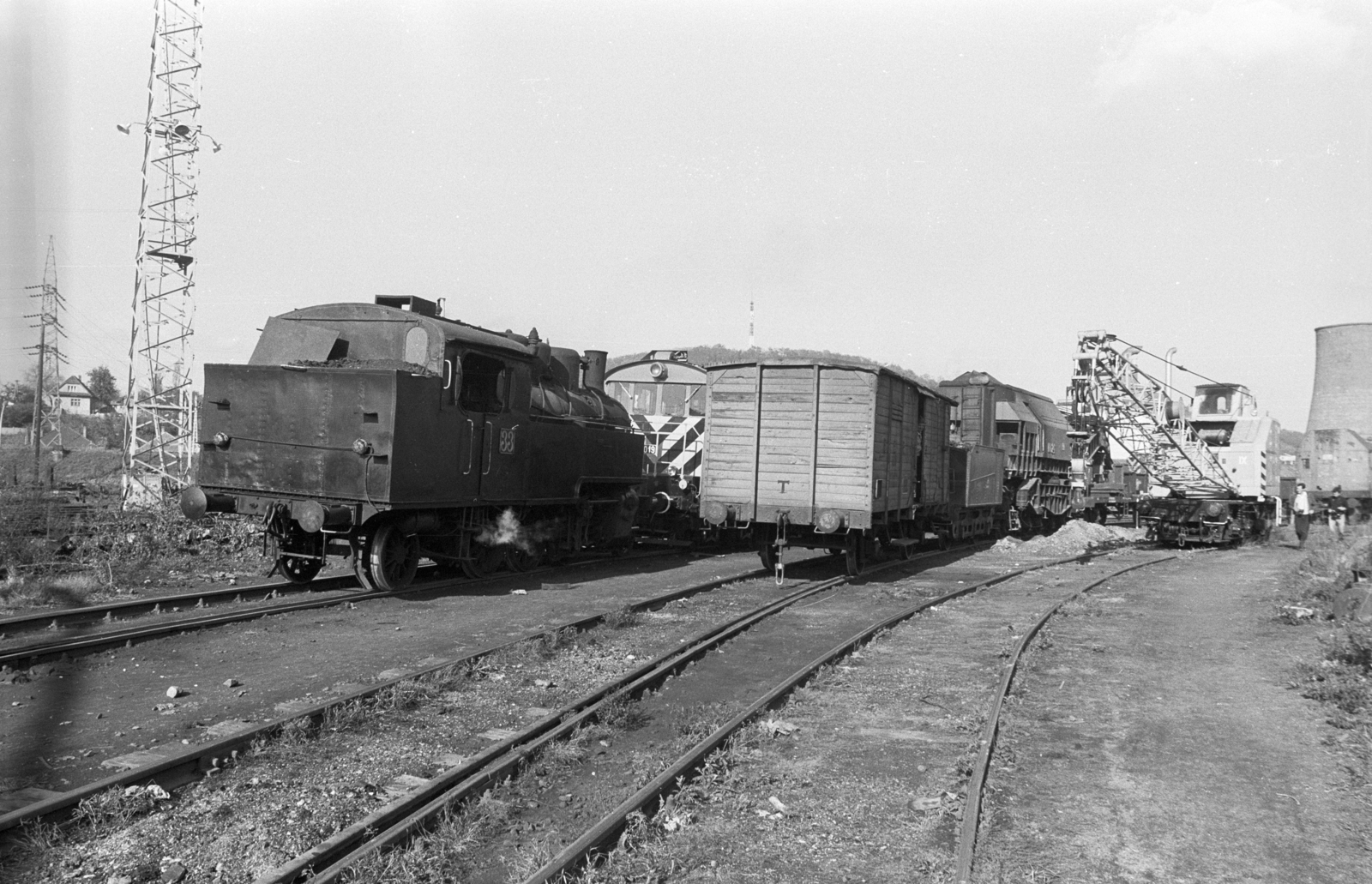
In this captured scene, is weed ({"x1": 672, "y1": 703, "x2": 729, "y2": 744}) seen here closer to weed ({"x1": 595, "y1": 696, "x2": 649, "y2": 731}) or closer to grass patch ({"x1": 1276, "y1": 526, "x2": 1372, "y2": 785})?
weed ({"x1": 595, "y1": 696, "x2": 649, "y2": 731})

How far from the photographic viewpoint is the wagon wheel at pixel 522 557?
1258 centimetres

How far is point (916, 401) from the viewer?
1439cm

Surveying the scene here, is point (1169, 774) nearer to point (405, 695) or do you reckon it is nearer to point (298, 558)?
point (405, 695)

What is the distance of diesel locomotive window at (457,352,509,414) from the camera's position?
10.8 m

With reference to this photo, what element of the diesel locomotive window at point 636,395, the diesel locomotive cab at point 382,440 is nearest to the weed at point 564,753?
the diesel locomotive cab at point 382,440

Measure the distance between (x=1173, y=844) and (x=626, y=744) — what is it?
2947mm

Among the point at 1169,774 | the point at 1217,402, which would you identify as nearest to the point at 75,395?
the point at 1217,402

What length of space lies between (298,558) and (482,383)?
2.87 metres

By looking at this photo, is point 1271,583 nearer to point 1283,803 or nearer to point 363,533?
point 1283,803

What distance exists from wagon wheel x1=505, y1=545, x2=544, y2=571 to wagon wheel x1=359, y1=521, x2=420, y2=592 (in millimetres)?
1704

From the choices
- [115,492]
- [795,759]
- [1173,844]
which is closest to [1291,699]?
[1173,844]

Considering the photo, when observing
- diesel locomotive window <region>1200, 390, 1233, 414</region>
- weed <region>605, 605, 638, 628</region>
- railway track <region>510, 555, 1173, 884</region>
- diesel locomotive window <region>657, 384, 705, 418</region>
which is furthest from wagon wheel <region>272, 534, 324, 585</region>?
diesel locomotive window <region>1200, 390, 1233, 414</region>

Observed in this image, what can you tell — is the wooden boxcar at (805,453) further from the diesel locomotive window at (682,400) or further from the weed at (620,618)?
the diesel locomotive window at (682,400)

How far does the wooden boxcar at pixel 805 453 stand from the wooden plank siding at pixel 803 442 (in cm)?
1
